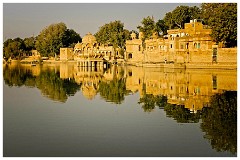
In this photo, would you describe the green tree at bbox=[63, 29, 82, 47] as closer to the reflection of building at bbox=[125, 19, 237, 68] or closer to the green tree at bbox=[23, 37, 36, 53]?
the green tree at bbox=[23, 37, 36, 53]

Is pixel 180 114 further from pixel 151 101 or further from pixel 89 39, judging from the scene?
pixel 89 39

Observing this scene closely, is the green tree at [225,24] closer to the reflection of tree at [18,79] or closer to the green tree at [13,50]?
the reflection of tree at [18,79]

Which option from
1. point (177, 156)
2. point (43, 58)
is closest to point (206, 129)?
point (177, 156)

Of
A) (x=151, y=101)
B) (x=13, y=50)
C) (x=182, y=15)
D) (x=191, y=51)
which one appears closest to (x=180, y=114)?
(x=151, y=101)

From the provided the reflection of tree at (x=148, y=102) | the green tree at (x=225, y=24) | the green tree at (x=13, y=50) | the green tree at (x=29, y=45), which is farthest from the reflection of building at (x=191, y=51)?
the green tree at (x=29, y=45)

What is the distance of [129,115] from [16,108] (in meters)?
4.06

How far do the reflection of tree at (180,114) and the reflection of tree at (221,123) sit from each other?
9.7 inches

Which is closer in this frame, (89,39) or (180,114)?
(180,114)

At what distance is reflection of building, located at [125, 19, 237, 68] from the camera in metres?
28.7

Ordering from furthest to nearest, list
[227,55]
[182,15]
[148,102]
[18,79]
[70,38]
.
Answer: [70,38] < [182,15] < [227,55] < [18,79] < [148,102]

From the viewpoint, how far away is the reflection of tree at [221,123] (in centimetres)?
789

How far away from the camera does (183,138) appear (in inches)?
333

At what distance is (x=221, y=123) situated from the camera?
9.60 m

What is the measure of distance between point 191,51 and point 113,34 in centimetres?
2856
